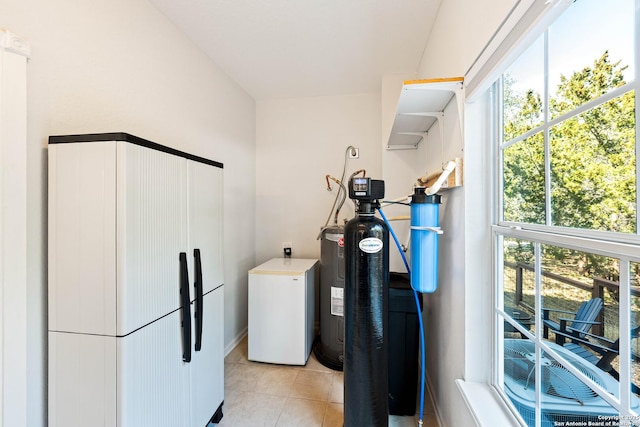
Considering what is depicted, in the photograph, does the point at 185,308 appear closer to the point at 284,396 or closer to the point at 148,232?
the point at 148,232

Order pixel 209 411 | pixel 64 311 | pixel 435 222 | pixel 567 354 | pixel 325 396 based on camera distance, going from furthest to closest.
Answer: pixel 325 396
pixel 209 411
pixel 435 222
pixel 64 311
pixel 567 354

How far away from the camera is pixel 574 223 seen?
74 cm

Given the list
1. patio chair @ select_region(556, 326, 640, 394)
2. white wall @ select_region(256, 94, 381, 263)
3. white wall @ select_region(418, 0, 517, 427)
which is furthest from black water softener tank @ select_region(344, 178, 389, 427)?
white wall @ select_region(256, 94, 381, 263)

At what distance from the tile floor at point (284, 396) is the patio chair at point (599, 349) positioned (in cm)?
129

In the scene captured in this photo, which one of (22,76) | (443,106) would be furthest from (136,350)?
(443,106)

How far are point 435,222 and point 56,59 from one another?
1920 mm

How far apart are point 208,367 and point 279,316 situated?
31.1 inches

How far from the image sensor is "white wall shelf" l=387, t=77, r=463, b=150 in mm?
1254

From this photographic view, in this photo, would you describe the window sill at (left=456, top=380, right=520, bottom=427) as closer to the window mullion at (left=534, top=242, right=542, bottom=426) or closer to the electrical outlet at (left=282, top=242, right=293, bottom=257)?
the window mullion at (left=534, top=242, right=542, bottom=426)

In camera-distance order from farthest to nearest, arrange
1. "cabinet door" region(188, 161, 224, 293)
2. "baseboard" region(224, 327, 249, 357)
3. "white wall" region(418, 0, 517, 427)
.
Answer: "baseboard" region(224, 327, 249, 357), "cabinet door" region(188, 161, 224, 293), "white wall" region(418, 0, 517, 427)

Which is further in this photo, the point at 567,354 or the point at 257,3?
the point at 257,3

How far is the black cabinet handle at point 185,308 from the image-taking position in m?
1.33

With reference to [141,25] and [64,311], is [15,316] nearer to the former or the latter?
[64,311]

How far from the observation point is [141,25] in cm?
161
